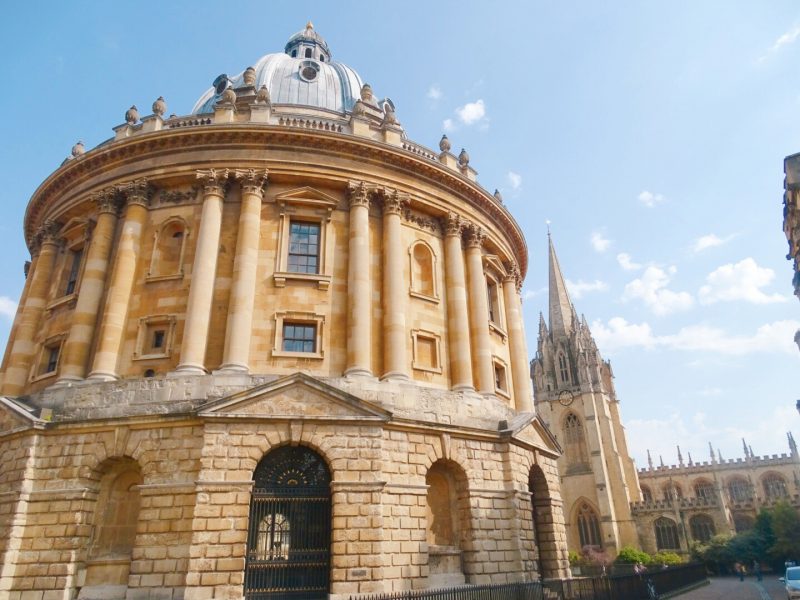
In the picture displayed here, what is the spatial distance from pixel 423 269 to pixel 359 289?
170 inches

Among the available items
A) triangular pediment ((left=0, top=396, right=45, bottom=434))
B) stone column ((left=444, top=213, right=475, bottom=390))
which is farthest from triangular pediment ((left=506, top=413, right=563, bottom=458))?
triangular pediment ((left=0, top=396, right=45, bottom=434))

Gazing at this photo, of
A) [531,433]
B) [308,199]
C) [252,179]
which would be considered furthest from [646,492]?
[252,179]

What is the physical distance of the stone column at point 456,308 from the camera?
22.0 meters

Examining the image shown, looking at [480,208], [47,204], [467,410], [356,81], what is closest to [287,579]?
[467,410]

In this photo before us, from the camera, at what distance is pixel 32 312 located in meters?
23.2

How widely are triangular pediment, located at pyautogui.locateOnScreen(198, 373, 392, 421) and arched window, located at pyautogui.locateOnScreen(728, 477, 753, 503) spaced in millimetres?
85517

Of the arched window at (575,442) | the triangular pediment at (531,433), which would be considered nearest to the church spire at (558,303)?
the arched window at (575,442)

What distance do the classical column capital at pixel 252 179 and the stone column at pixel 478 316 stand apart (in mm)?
9313

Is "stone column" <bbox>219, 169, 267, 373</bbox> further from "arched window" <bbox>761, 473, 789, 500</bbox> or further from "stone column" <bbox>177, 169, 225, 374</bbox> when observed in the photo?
"arched window" <bbox>761, 473, 789, 500</bbox>

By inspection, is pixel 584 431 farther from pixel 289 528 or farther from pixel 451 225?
pixel 289 528

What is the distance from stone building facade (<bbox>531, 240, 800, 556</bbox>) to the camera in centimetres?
7256

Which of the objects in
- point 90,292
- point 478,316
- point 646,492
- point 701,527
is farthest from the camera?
point 646,492

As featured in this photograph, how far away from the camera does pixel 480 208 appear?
2666 centimetres

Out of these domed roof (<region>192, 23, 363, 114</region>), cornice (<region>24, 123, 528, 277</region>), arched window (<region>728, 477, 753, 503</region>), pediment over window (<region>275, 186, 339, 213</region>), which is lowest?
arched window (<region>728, 477, 753, 503</region>)
